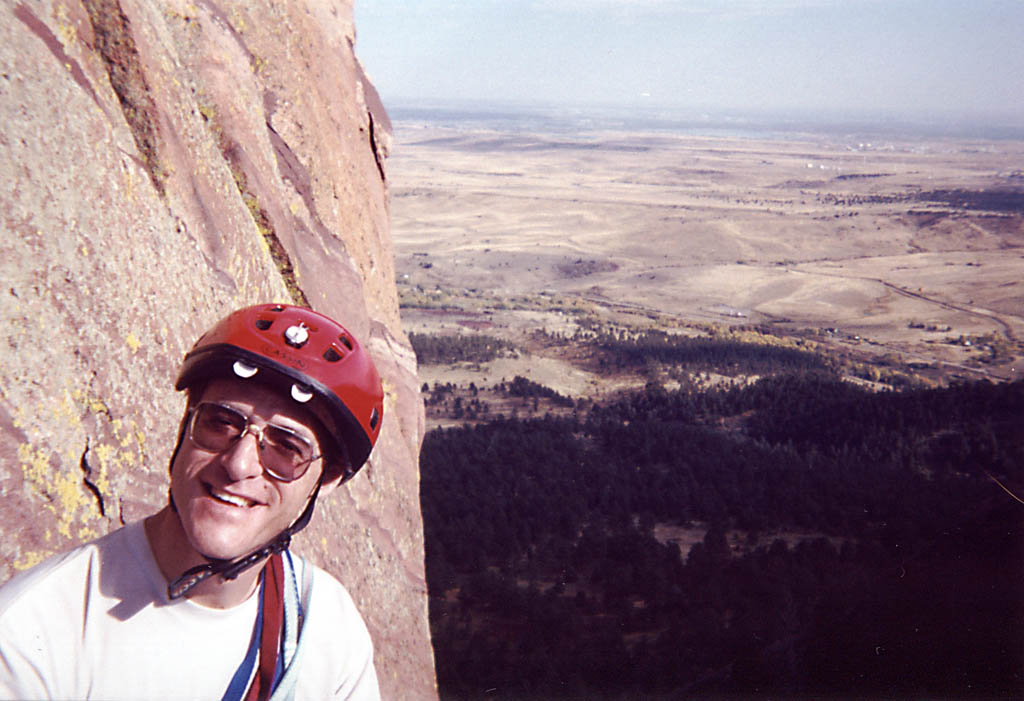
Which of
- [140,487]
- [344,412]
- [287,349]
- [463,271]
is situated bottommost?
[463,271]

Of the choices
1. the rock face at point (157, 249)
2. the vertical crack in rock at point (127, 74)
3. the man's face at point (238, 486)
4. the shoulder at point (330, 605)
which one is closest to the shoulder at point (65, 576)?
the man's face at point (238, 486)

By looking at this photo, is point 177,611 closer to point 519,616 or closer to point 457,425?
point 519,616

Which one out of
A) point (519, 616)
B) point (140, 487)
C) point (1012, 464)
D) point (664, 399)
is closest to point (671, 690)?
point (519, 616)

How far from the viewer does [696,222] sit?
103 m

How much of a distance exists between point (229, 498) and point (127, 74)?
13.1 ft

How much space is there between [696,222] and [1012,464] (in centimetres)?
8490

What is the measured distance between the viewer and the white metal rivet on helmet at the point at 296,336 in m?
3.00

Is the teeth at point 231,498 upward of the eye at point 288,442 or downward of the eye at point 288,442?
downward

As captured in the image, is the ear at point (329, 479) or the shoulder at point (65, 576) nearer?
the shoulder at point (65, 576)

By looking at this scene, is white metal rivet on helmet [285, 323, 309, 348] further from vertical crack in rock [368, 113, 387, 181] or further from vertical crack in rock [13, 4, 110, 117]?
vertical crack in rock [368, 113, 387, 181]

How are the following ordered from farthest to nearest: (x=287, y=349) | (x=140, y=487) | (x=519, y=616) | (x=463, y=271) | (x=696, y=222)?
(x=696, y=222), (x=463, y=271), (x=519, y=616), (x=140, y=487), (x=287, y=349)

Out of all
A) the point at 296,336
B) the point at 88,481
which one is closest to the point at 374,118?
the point at 88,481

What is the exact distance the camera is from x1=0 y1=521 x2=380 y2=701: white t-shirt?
7.14 ft

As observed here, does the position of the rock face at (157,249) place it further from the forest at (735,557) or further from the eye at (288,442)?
the forest at (735,557)
